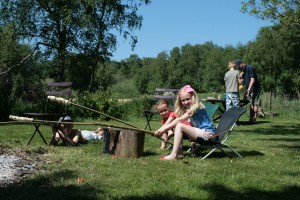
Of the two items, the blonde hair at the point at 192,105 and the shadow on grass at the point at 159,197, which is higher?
the blonde hair at the point at 192,105

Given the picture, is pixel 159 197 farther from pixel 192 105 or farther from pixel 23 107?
pixel 23 107

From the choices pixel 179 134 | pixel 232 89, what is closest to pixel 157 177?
pixel 179 134

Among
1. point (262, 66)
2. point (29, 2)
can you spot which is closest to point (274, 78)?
point (262, 66)

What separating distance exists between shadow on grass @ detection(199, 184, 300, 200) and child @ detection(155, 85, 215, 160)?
160 centimetres

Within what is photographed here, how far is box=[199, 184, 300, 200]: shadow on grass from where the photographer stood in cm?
402

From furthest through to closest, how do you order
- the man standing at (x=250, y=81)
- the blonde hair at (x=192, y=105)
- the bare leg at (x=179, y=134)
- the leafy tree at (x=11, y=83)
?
the leafy tree at (x=11, y=83) → the man standing at (x=250, y=81) → the blonde hair at (x=192, y=105) → the bare leg at (x=179, y=134)

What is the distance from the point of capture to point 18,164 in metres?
5.23

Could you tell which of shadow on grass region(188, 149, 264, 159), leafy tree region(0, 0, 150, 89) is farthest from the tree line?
shadow on grass region(188, 149, 264, 159)

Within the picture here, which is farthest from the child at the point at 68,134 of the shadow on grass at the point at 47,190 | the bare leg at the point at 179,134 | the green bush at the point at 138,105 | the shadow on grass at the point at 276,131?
the green bush at the point at 138,105

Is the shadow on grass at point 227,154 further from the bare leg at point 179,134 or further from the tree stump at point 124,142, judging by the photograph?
the tree stump at point 124,142

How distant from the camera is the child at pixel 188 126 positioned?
598 centimetres

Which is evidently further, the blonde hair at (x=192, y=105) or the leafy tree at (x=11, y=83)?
the leafy tree at (x=11, y=83)

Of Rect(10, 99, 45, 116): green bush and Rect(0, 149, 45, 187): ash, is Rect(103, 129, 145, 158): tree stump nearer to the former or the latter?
Rect(0, 149, 45, 187): ash

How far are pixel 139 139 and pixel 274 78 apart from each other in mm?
45558
